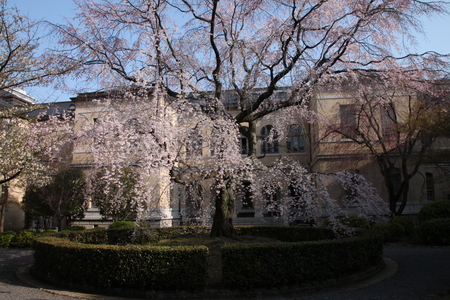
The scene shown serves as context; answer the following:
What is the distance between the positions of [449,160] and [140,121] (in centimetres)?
1047

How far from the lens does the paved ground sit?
6.32 m

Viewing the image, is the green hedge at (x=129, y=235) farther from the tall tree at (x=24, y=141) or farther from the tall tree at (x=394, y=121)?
the tall tree at (x=394, y=121)

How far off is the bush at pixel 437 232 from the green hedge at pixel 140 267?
9856 mm

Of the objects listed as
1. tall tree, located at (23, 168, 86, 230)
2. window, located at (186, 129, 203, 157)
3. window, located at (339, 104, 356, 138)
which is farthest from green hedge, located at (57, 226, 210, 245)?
window, located at (339, 104, 356, 138)

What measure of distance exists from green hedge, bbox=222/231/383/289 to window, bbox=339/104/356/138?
9690mm

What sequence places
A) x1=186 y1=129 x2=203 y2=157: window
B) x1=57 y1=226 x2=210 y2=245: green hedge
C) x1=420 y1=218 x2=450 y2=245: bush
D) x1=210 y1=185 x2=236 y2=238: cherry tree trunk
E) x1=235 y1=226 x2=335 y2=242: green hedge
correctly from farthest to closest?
1. x1=420 y1=218 x2=450 y2=245: bush
2. x1=57 y1=226 x2=210 y2=245: green hedge
3. x1=235 y1=226 x2=335 y2=242: green hedge
4. x1=210 y1=185 x2=236 y2=238: cherry tree trunk
5. x1=186 y1=129 x2=203 y2=157: window

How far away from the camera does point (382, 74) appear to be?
372 inches

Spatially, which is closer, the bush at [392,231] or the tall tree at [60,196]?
the bush at [392,231]

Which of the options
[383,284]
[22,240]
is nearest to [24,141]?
[22,240]

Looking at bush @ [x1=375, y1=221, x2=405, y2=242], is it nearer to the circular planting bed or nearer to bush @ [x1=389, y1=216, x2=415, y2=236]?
bush @ [x1=389, y1=216, x2=415, y2=236]

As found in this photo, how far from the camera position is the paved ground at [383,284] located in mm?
6316

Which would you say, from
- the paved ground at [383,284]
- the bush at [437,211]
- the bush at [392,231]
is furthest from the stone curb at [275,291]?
the bush at [437,211]

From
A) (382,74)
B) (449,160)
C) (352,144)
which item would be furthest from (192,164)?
(352,144)

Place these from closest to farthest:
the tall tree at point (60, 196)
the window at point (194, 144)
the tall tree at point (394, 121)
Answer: the window at point (194, 144)
the tall tree at point (394, 121)
the tall tree at point (60, 196)
